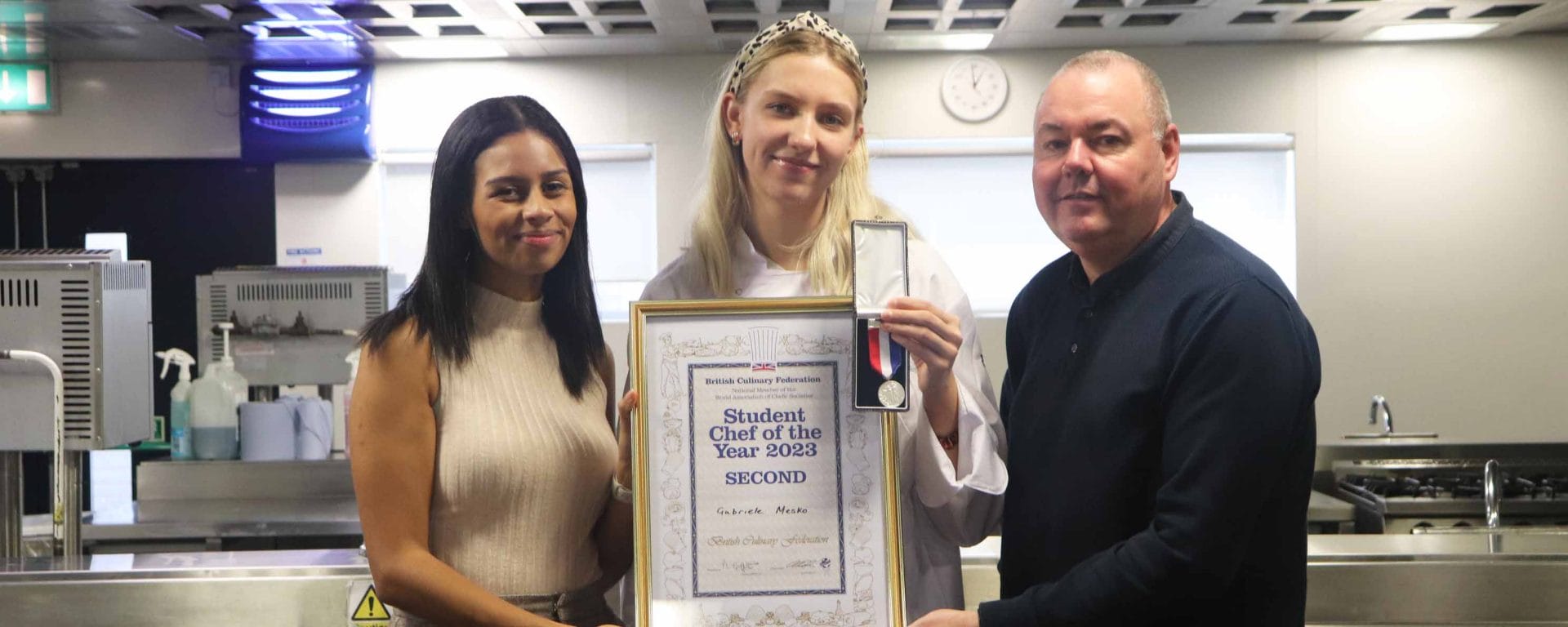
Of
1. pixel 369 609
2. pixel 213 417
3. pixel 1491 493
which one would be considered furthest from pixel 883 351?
pixel 213 417

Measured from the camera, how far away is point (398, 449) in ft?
5.01

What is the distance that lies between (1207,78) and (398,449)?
6016 mm

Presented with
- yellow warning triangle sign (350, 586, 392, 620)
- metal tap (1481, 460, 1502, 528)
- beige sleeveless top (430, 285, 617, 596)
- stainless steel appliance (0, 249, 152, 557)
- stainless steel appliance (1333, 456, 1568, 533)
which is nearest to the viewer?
beige sleeveless top (430, 285, 617, 596)

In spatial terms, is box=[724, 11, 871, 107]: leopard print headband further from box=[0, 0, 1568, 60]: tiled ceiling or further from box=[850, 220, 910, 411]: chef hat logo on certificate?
box=[0, 0, 1568, 60]: tiled ceiling

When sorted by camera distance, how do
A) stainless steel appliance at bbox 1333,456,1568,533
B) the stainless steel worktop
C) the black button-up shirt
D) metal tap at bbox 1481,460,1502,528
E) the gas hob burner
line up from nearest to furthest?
the black button-up shirt < metal tap at bbox 1481,460,1502,528 < the stainless steel worktop < stainless steel appliance at bbox 1333,456,1568,533 < the gas hob burner

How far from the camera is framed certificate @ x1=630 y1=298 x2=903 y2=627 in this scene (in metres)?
1.56

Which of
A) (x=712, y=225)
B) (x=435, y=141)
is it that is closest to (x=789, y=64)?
(x=712, y=225)

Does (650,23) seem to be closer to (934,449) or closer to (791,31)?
(791,31)

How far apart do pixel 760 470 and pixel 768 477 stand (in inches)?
0.5

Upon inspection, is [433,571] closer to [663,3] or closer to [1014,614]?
[1014,614]

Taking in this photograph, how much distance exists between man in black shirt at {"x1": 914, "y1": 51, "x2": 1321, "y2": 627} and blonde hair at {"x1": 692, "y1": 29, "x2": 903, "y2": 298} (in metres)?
0.24

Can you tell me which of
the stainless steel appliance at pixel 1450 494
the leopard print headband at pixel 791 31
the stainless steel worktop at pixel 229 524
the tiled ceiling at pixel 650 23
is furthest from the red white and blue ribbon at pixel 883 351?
the tiled ceiling at pixel 650 23

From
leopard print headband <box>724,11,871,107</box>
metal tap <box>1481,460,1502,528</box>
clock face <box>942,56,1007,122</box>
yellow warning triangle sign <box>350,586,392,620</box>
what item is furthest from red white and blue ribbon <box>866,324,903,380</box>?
clock face <box>942,56,1007,122</box>

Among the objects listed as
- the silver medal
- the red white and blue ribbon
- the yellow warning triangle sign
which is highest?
the red white and blue ribbon
